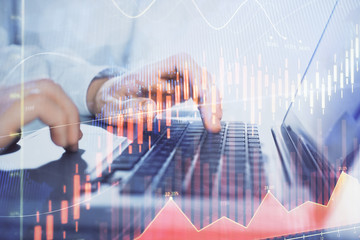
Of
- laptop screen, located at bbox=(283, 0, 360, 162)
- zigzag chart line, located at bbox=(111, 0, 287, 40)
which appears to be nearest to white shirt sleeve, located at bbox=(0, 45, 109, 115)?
zigzag chart line, located at bbox=(111, 0, 287, 40)

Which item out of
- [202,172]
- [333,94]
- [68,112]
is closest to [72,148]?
[68,112]

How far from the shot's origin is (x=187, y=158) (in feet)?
2.26

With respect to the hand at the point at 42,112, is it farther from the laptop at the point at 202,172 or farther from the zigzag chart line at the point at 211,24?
the zigzag chart line at the point at 211,24

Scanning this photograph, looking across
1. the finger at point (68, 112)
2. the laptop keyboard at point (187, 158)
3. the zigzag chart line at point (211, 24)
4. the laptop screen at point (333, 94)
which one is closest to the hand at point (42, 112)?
the finger at point (68, 112)

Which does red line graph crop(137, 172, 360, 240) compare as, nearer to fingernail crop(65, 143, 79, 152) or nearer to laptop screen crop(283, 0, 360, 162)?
laptop screen crop(283, 0, 360, 162)

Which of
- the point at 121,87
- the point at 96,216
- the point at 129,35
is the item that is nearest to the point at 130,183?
the point at 96,216

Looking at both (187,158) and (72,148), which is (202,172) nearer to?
(187,158)

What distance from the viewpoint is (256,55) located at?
736 mm

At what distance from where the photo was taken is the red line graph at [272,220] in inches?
26.5

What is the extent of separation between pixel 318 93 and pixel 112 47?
1.92ft

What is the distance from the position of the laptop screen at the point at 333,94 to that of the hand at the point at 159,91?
23cm

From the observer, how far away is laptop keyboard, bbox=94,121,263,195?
657mm

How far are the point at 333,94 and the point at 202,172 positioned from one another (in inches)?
18.6

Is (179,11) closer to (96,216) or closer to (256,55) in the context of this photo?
(256,55)
